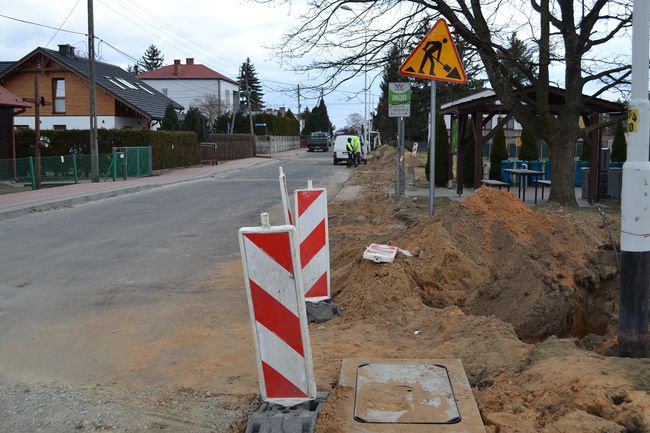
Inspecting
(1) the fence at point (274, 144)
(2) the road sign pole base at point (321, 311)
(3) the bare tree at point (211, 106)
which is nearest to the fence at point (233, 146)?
(1) the fence at point (274, 144)

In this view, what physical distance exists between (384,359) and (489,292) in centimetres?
258

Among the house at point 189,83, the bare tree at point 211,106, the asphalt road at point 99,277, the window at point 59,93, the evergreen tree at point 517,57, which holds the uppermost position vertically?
the house at point 189,83

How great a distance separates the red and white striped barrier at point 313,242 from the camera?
6.91 m

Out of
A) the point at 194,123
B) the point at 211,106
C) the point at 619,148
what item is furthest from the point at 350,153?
the point at 211,106

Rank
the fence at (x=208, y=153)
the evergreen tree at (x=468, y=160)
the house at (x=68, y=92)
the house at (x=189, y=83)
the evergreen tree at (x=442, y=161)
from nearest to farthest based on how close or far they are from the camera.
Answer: the evergreen tree at (x=468, y=160) < the evergreen tree at (x=442, y=161) < the house at (x=68, y=92) < the fence at (x=208, y=153) < the house at (x=189, y=83)

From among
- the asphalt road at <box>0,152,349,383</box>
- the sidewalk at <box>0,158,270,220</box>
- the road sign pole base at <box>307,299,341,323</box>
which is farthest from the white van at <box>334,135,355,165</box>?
the road sign pole base at <box>307,299,341,323</box>

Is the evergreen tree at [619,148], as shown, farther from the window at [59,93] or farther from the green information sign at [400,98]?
the window at [59,93]

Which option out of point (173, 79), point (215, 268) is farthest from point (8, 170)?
point (173, 79)

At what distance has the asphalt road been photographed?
570 cm

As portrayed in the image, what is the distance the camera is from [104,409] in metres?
4.51

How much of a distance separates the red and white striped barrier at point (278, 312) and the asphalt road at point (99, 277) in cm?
123

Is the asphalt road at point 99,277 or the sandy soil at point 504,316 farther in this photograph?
the asphalt road at point 99,277

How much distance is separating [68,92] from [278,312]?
44020 millimetres

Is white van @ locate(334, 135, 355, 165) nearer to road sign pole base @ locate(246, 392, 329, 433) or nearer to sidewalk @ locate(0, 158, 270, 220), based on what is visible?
sidewalk @ locate(0, 158, 270, 220)
